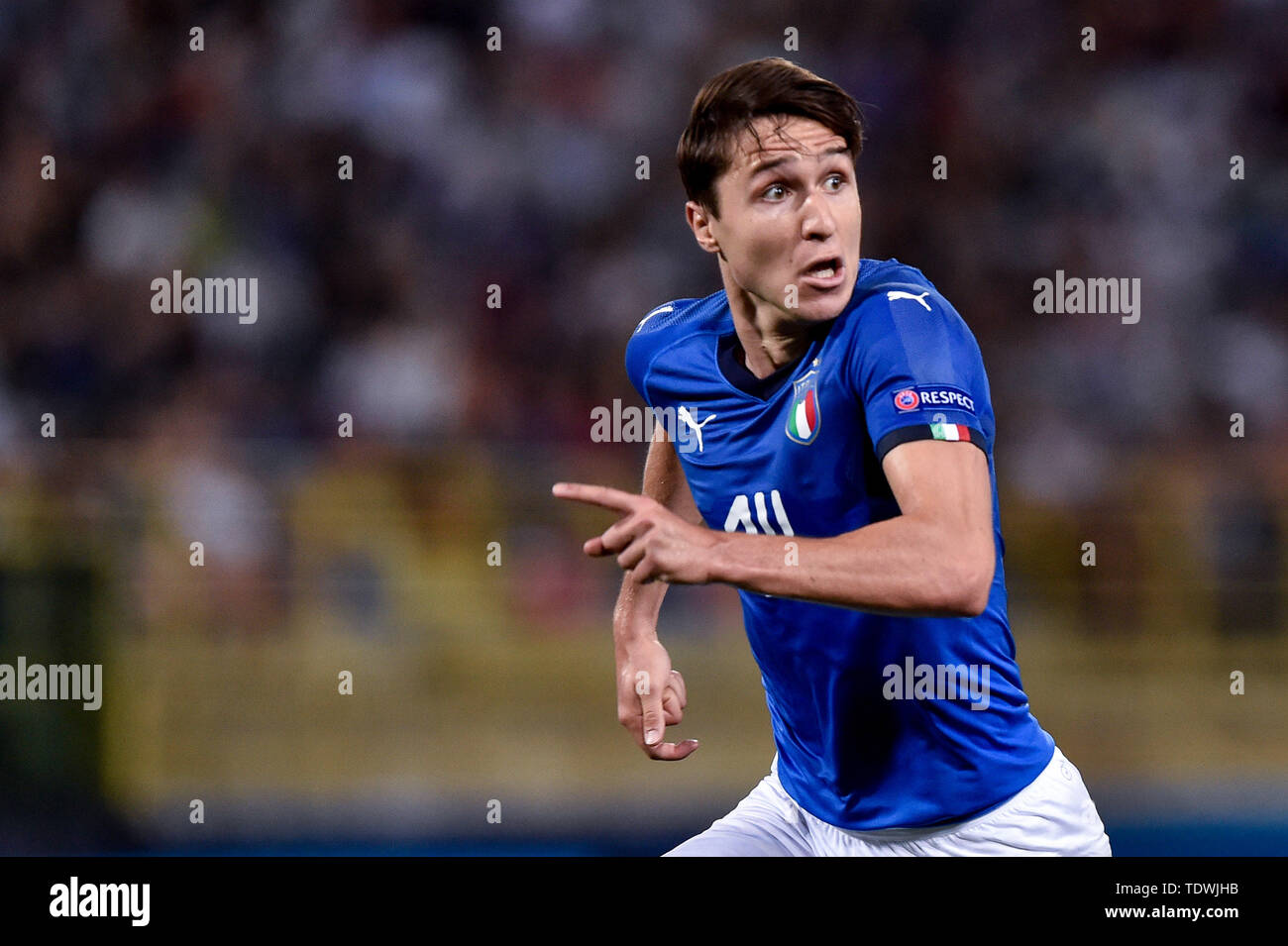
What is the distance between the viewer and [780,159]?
273cm

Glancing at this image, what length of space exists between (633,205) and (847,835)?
474cm

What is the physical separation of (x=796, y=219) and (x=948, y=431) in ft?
2.02

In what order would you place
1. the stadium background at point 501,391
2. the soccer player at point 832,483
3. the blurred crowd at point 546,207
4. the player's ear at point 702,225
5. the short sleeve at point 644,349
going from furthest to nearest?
the blurred crowd at point 546,207, the stadium background at point 501,391, the short sleeve at point 644,349, the player's ear at point 702,225, the soccer player at point 832,483

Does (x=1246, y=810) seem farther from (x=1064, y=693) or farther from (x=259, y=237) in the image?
(x=259, y=237)

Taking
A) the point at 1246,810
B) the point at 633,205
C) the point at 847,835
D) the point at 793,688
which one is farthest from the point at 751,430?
the point at 633,205

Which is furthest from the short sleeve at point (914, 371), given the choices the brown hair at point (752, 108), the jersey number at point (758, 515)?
the brown hair at point (752, 108)

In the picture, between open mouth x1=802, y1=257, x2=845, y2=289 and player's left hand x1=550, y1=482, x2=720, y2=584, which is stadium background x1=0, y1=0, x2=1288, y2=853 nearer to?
open mouth x1=802, y1=257, x2=845, y2=289

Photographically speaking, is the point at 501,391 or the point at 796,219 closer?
the point at 796,219

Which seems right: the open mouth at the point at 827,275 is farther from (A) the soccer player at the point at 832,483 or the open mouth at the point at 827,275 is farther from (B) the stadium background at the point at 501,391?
(B) the stadium background at the point at 501,391

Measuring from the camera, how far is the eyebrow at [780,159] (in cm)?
272

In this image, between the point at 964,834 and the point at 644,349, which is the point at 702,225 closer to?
the point at 644,349

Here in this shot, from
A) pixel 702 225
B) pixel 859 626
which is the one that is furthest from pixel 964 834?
pixel 702 225

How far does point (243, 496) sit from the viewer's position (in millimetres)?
5172

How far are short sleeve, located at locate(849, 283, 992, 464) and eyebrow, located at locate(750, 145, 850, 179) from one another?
0.32 m
